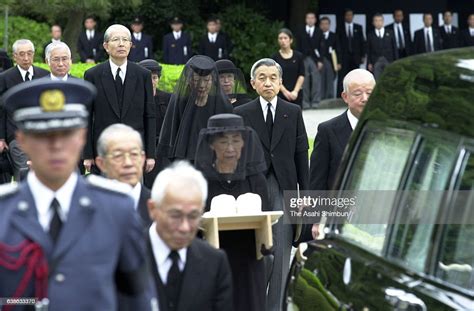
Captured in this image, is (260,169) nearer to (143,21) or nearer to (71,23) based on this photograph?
(71,23)

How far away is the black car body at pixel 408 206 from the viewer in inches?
231

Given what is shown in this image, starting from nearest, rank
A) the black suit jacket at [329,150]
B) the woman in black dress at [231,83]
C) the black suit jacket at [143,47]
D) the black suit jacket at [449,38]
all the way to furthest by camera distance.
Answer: the black suit jacket at [329,150] → the woman in black dress at [231,83] → the black suit jacket at [143,47] → the black suit jacket at [449,38]

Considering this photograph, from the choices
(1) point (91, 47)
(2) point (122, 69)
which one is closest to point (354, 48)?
(1) point (91, 47)

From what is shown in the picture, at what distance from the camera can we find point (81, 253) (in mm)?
4871

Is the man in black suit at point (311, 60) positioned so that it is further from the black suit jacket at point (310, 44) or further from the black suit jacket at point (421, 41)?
the black suit jacket at point (421, 41)

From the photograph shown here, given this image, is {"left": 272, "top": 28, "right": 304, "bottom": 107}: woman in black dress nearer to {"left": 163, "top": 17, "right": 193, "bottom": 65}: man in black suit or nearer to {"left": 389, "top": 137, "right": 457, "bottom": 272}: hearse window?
{"left": 163, "top": 17, "right": 193, "bottom": 65}: man in black suit

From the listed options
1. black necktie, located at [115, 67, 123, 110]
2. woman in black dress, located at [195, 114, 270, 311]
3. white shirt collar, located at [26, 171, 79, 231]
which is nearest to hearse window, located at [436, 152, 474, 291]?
white shirt collar, located at [26, 171, 79, 231]

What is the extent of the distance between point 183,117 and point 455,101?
5.90m

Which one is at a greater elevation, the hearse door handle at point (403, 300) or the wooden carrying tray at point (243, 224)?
the hearse door handle at point (403, 300)

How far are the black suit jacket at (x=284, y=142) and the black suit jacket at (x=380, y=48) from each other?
20097 millimetres

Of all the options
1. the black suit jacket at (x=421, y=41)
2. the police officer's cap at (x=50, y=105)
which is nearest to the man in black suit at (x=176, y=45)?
the black suit jacket at (x=421, y=41)

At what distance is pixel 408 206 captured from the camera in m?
6.19

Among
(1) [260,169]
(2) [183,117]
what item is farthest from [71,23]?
(1) [260,169]
